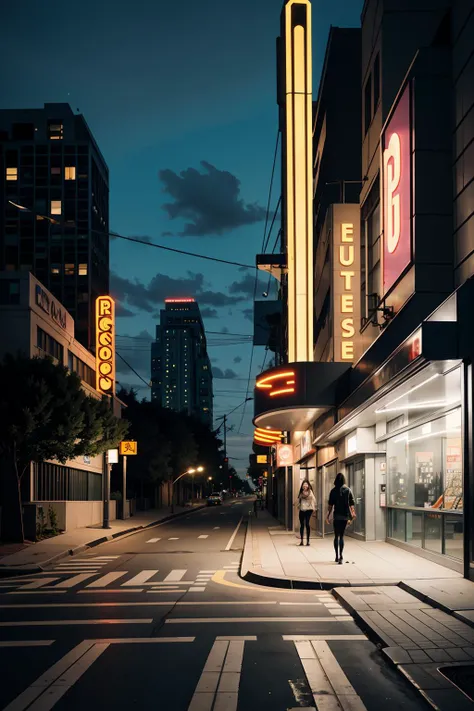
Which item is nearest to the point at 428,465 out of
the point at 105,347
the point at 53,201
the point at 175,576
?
the point at 175,576

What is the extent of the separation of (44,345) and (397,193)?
2154 centimetres

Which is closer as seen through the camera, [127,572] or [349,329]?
[127,572]

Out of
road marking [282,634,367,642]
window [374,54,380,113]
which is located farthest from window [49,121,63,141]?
road marking [282,634,367,642]

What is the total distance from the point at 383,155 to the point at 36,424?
14249 mm

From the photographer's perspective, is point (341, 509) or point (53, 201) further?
point (53, 201)

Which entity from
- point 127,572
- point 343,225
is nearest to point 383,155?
point 343,225

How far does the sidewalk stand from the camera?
13.9m

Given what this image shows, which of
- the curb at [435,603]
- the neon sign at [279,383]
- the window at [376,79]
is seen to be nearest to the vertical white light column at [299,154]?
the neon sign at [279,383]

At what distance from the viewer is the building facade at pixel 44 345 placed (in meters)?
31.9

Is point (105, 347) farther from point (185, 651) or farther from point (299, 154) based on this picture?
point (185, 651)

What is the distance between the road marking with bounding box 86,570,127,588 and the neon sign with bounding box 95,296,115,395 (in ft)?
75.8

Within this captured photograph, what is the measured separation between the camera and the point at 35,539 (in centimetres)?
2775

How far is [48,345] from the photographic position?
118 feet

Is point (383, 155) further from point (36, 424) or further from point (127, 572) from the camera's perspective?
point (36, 424)
